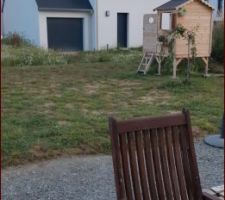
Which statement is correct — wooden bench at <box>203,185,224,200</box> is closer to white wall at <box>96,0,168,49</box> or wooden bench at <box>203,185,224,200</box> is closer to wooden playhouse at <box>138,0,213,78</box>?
wooden playhouse at <box>138,0,213,78</box>

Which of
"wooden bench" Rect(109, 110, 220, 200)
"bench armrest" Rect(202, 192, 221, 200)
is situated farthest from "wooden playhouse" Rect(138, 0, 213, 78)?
"bench armrest" Rect(202, 192, 221, 200)

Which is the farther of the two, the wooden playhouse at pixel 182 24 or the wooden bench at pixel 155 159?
the wooden playhouse at pixel 182 24

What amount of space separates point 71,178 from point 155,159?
6.40 feet

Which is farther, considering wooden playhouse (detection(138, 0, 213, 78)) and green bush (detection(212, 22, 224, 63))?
green bush (detection(212, 22, 224, 63))

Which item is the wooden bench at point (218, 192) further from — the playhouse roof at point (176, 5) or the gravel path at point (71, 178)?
the playhouse roof at point (176, 5)

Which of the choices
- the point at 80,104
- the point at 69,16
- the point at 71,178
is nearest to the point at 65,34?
the point at 69,16

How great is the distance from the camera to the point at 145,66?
12383mm

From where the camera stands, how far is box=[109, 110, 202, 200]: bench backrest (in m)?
2.35

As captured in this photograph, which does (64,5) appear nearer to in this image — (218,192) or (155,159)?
(155,159)

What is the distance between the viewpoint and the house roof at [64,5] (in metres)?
20.9

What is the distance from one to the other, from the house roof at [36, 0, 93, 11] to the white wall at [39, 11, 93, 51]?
0.37 metres

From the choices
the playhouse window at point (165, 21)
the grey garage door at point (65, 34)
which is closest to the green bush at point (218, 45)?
the playhouse window at point (165, 21)

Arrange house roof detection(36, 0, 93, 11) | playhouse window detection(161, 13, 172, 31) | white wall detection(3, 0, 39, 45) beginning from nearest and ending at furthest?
playhouse window detection(161, 13, 172, 31)
house roof detection(36, 0, 93, 11)
white wall detection(3, 0, 39, 45)

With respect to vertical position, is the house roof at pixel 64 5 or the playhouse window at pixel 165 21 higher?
the house roof at pixel 64 5
